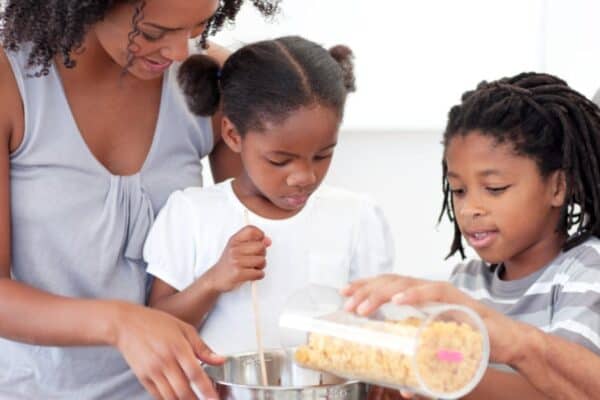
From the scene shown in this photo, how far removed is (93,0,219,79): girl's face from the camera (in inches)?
55.3

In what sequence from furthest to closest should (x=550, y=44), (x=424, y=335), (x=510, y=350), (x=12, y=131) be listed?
(x=550, y=44) → (x=12, y=131) → (x=510, y=350) → (x=424, y=335)

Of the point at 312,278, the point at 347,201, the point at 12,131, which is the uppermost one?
the point at 12,131

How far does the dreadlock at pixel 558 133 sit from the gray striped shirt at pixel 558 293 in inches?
2.0

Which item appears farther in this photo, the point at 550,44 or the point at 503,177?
the point at 550,44

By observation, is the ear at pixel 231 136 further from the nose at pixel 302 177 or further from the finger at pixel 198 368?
the finger at pixel 198 368

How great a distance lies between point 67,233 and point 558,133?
2.41 feet

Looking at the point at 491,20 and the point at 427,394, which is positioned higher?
the point at 491,20

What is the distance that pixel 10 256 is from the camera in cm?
152

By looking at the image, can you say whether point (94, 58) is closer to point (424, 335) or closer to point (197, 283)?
point (197, 283)

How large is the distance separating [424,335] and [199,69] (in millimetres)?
783

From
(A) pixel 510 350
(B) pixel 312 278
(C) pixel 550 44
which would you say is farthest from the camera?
(C) pixel 550 44

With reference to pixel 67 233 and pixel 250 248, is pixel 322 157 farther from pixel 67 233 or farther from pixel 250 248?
pixel 67 233

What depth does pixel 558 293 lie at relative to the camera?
1506 mm

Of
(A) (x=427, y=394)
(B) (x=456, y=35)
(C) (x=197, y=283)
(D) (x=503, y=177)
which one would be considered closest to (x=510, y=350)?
(A) (x=427, y=394)
